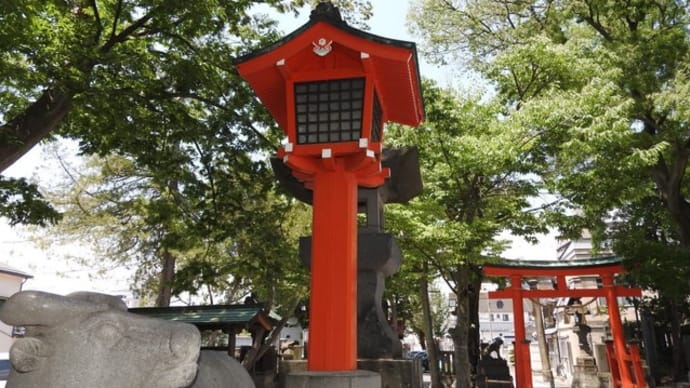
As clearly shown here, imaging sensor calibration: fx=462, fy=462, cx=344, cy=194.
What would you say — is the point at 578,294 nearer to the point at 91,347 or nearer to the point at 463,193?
the point at 463,193

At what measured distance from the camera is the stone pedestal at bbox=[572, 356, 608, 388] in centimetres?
1830

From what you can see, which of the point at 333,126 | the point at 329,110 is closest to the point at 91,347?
the point at 333,126

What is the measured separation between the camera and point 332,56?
6496mm

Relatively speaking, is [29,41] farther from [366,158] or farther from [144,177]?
[144,177]

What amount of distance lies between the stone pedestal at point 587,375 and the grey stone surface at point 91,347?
2022 centimetres

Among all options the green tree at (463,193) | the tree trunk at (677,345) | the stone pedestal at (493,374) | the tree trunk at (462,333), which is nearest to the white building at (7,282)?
the green tree at (463,193)

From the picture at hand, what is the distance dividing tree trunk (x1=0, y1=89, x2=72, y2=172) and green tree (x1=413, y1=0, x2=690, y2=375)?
939cm

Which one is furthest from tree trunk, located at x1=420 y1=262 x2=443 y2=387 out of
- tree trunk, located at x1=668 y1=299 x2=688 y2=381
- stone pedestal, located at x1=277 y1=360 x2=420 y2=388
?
tree trunk, located at x1=668 y1=299 x2=688 y2=381

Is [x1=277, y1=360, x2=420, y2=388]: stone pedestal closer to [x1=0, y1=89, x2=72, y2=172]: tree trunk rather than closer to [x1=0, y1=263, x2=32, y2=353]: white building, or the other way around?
[x1=0, y1=89, x2=72, y2=172]: tree trunk

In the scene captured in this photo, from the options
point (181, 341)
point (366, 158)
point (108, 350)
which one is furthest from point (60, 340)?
point (366, 158)

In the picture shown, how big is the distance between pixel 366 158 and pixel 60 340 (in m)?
4.44

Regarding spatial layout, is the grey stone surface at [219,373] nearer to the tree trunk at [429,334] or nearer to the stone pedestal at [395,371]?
the stone pedestal at [395,371]

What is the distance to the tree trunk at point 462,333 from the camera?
11883mm

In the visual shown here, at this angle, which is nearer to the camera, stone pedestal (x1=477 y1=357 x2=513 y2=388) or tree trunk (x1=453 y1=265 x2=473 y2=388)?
tree trunk (x1=453 y1=265 x2=473 y2=388)
